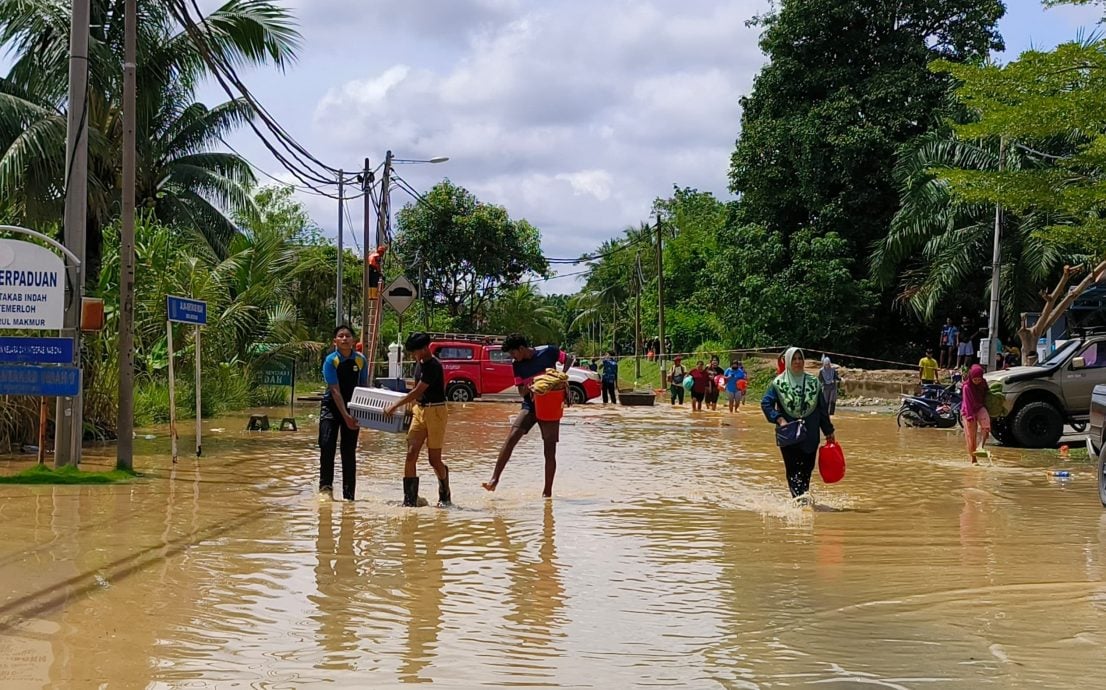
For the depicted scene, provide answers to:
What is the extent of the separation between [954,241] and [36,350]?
2710cm

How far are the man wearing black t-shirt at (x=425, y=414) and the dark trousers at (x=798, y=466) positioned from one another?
3.20m

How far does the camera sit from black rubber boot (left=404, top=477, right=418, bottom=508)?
33.0 feet

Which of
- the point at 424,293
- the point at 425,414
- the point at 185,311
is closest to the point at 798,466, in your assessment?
the point at 425,414

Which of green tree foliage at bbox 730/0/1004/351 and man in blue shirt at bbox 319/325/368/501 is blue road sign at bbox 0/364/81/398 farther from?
green tree foliage at bbox 730/0/1004/351

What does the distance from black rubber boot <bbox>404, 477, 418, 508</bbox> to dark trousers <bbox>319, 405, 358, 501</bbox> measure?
66 cm

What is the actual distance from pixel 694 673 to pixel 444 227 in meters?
45.7

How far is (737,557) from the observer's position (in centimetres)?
787

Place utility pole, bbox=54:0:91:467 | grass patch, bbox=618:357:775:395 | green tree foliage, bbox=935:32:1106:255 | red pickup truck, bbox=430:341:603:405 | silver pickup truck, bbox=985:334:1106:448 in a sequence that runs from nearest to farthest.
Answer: utility pole, bbox=54:0:91:467, green tree foliage, bbox=935:32:1106:255, silver pickup truck, bbox=985:334:1106:448, red pickup truck, bbox=430:341:603:405, grass patch, bbox=618:357:775:395

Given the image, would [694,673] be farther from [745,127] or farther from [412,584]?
[745,127]

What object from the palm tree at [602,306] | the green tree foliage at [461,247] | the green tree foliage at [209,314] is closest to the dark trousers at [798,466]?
the green tree foliage at [209,314]

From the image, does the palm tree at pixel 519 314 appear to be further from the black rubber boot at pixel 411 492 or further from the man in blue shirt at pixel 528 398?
the black rubber boot at pixel 411 492

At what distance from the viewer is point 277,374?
2611cm

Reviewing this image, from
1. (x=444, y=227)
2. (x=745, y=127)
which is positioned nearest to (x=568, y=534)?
(x=745, y=127)

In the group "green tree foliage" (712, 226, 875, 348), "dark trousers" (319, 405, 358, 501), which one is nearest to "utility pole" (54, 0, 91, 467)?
"dark trousers" (319, 405, 358, 501)
